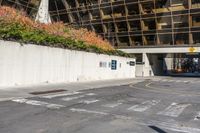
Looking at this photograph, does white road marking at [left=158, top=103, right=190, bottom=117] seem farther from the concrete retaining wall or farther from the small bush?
the small bush

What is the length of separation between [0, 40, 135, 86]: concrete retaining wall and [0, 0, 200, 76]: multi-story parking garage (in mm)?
21652

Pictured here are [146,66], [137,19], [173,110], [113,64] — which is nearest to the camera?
[173,110]

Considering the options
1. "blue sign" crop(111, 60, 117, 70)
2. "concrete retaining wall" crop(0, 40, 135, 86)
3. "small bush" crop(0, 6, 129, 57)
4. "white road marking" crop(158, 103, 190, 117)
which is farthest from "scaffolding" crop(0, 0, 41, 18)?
"white road marking" crop(158, 103, 190, 117)

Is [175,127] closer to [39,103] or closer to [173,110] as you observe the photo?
[173,110]

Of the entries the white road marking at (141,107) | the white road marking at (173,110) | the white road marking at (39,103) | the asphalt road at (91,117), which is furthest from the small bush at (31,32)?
the white road marking at (173,110)

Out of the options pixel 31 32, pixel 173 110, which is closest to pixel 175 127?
pixel 173 110

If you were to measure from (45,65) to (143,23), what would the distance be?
1505 inches

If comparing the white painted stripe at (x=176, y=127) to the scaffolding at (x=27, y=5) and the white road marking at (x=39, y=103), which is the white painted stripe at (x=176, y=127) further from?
the scaffolding at (x=27, y=5)

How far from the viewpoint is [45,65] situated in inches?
866

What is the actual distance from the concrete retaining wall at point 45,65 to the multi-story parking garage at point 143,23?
21.7 metres

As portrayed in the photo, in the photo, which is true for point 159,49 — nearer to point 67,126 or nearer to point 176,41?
point 176,41

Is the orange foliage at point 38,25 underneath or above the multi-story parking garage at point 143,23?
underneath

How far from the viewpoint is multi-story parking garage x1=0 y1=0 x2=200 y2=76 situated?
53.9 m

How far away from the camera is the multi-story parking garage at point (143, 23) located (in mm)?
53875
